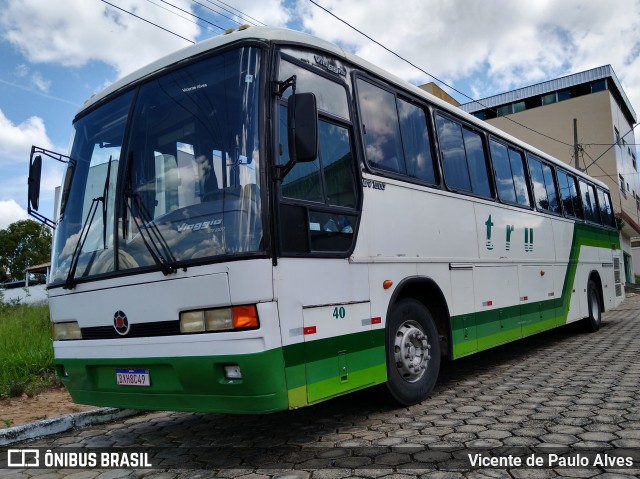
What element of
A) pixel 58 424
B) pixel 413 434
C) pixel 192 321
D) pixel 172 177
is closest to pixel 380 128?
pixel 172 177

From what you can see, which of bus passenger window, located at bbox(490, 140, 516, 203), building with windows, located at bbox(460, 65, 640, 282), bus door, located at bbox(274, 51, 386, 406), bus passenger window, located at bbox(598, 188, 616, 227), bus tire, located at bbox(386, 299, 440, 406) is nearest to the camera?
bus door, located at bbox(274, 51, 386, 406)

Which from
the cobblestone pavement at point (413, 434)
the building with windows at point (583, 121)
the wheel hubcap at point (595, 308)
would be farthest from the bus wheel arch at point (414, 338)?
the building with windows at point (583, 121)

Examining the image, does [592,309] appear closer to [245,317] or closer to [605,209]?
[605,209]

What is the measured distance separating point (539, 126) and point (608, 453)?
3847cm

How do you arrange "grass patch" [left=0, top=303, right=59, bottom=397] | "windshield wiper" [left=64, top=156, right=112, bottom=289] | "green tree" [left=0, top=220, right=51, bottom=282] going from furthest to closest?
"green tree" [left=0, top=220, right=51, bottom=282]
"grass patch" [left=0, top=303, right=59, bottom=397]
"windshield wiper" [left=64, top=156, right=112, bottom=289]

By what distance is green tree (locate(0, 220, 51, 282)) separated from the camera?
5191 centimetres

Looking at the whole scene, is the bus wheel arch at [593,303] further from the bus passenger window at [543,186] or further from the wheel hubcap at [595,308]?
the bus passenger window at [543,186]

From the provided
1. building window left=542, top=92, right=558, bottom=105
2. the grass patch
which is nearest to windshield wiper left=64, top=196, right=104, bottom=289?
the grass patch

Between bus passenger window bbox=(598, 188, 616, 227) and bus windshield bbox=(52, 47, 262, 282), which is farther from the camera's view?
bus passenger window bbox=(598, 188, 616, 227)

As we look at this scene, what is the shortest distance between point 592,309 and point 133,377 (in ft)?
32.0

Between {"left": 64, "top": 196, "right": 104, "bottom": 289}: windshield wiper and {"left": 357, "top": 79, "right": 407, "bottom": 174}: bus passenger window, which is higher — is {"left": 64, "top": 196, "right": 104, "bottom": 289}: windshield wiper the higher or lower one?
the lower one

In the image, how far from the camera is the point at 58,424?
5523 mm

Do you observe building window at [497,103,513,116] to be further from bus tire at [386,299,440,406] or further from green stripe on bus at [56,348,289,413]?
green stripe on bus at [56,348,289,413]

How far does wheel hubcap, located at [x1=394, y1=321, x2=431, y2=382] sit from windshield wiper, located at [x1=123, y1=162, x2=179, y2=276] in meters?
2.23
